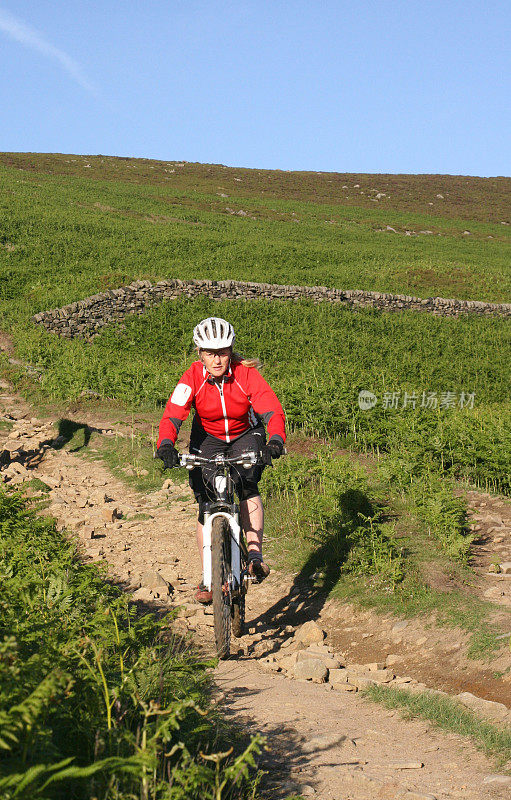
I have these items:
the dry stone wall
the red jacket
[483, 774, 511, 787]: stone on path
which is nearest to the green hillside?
the dry stone wall

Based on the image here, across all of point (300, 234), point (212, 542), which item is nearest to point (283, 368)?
→ point (212, 542)

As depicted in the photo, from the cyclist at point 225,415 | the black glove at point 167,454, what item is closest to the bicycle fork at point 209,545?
the cyclist at point 225,415

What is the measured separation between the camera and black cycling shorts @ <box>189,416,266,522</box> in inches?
207

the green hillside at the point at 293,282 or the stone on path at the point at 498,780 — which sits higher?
the green hillside at the point at 293,282

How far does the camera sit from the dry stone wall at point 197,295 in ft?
63.2

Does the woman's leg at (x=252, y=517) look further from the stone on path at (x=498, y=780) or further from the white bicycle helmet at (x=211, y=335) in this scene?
the stone on path at (x=498, y=780)

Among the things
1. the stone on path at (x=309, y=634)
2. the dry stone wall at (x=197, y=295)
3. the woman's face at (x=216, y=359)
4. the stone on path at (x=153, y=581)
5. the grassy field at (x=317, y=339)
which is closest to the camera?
the woman's face at (x=216, y=359)

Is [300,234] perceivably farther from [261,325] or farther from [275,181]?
[275,181]

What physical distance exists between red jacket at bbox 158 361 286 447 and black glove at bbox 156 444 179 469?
23 centimetres

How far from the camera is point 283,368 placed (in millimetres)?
15375

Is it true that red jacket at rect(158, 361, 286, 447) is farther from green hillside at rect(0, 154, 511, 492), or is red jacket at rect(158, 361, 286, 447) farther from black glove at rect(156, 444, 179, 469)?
green hillside at rect(0, 154, 511, 492)

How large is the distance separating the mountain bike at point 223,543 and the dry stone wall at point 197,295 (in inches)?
578

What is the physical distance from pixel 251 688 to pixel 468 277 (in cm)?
3218

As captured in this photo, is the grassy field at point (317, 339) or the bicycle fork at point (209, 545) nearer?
the bicycle fork at point (209, 545)
